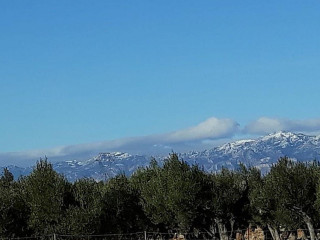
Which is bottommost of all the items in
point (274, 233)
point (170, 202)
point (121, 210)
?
point (274, 233)

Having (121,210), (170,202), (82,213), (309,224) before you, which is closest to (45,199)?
(82,213)

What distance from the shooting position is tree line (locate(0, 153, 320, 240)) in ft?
157

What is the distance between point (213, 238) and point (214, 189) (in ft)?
16.1

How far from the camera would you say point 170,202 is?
51875 mm

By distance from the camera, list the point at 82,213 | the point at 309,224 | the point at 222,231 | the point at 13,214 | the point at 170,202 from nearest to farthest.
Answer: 1. the point at 82,213
2. the point at 13,214
3. the point at 309,224
4. the point at 170,202
5. the point at 222,231

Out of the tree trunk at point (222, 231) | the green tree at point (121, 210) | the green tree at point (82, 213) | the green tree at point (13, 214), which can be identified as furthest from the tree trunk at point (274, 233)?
the green tree at point (13, 214)

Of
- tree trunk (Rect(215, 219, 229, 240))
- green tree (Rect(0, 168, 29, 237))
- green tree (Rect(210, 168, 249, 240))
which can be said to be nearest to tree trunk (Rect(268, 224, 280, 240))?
green tree (Rect(210, 168, 249, 240))

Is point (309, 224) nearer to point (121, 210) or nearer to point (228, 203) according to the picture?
point (228, 203)

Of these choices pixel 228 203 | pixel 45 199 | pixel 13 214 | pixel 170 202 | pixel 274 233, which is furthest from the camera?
pixel 274 233

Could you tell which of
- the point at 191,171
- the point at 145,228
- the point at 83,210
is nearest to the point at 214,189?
the point at 191,171

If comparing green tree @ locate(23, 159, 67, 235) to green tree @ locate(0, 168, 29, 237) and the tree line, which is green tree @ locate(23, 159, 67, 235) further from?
green tree @ locate(0, 168, 29, 237)

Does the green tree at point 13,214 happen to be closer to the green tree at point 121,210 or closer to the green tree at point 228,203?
the green tree at point 121,210

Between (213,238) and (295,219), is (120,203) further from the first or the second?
(295,219)

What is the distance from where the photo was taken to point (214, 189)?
55.4m
